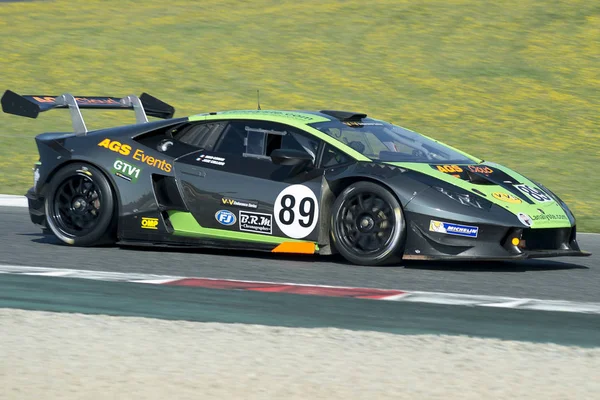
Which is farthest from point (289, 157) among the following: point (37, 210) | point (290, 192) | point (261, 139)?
point (37, 210)

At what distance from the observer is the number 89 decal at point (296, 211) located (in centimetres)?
868

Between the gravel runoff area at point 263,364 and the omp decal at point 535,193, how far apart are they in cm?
296

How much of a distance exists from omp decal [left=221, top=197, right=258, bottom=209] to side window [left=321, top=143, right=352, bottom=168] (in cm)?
64

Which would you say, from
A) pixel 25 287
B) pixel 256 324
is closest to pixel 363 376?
pixel 256 324

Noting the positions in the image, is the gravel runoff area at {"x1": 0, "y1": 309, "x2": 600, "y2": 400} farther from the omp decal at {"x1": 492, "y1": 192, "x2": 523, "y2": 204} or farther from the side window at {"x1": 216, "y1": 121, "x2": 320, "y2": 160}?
the side window at {"x1": 216, "y1": 121, "x2": 320, "y2": 160}

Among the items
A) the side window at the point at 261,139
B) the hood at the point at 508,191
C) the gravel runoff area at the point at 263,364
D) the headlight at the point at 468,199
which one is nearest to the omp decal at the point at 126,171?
the side window at the point at 261,139

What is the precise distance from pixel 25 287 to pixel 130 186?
2.01 m

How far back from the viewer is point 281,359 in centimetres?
537

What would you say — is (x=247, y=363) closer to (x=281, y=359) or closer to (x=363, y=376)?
(x=281, y=359)

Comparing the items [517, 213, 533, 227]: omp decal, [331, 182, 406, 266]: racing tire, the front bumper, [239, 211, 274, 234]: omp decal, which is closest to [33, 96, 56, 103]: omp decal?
[239, 211, 274, 234]: omp decal

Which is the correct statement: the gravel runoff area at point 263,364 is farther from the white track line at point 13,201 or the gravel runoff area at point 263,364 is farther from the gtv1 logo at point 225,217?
the white track line at point 13,201

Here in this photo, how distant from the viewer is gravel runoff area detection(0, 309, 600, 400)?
474cm

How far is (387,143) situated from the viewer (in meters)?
9.16

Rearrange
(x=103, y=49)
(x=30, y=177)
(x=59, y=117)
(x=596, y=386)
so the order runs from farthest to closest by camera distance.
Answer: (x=103, y=49)
(x=59, y=117)
(x=30, y=177)
(x=596, y=386)
